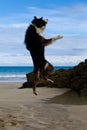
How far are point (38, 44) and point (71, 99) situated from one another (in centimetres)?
858

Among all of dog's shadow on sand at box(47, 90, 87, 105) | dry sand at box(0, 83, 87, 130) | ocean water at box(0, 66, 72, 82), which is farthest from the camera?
ocean water at box(0, 66, 72, 82)

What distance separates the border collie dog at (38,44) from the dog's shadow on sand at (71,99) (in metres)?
7.56

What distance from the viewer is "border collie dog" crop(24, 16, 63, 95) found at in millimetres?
8406

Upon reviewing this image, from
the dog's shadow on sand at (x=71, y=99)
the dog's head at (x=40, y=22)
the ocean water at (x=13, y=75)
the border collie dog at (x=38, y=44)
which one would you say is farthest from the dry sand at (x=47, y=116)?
the ocean water at (x=13, y=75)

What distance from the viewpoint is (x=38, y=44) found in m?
8.47

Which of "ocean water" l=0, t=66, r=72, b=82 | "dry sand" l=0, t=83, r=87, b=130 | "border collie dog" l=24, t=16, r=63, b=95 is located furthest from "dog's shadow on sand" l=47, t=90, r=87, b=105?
"ocean water" l=0, t=66, r=72, b=82

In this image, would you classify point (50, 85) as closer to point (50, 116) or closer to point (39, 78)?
point (50, 116)

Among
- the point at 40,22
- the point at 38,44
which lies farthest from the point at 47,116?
the point at 40,22

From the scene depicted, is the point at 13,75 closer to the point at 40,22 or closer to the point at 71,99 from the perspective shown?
the point at 71,99

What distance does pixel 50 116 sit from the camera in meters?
13.0

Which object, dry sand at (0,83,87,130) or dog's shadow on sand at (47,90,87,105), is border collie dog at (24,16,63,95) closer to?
dry sand at (0,83,87,130)

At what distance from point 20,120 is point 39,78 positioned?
3473 mm

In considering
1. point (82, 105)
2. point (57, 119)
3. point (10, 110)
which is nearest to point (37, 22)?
point (57, 119)

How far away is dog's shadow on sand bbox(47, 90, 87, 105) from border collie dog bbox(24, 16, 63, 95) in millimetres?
7558
